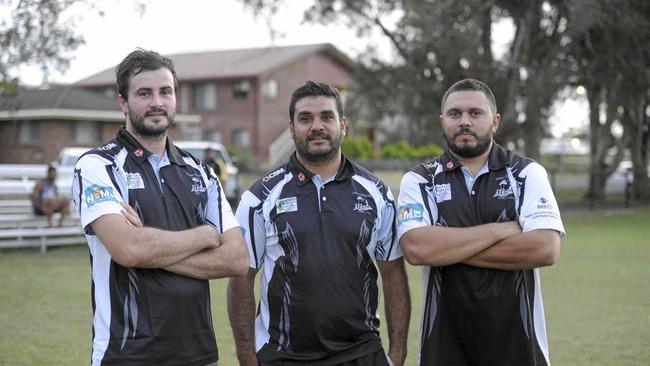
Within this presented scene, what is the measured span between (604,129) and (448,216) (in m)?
25.1

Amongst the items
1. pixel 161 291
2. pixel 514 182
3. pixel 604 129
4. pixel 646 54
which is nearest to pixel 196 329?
pixel 161 291

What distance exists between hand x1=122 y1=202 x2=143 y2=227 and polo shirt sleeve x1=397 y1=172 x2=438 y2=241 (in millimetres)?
1326

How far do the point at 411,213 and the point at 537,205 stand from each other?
0.63m

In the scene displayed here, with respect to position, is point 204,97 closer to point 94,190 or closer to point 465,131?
point 465,131

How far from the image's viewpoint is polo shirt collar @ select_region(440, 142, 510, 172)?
420 centimetres

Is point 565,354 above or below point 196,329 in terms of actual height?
below

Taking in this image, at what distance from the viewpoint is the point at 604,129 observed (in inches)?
1086

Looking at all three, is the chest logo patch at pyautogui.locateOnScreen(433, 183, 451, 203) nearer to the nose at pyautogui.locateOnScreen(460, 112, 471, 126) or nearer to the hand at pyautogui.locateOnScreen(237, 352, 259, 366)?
the nose at pyautogui.locateOnScreen(460, 112, 471, 126)

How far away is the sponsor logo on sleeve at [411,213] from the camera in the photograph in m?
4.16

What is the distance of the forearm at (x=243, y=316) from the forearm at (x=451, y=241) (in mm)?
839

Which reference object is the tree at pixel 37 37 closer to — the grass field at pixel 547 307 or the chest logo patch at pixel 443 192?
the grass field at pixel 547 307

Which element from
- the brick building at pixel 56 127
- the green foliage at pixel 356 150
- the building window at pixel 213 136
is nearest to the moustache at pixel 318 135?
the brick building at pixel 56 127

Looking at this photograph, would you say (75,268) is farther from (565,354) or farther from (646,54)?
(646,54)

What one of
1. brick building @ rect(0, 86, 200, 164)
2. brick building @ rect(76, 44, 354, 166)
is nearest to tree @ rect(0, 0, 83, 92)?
brick building @ rect(0, 86, 200, 164)
